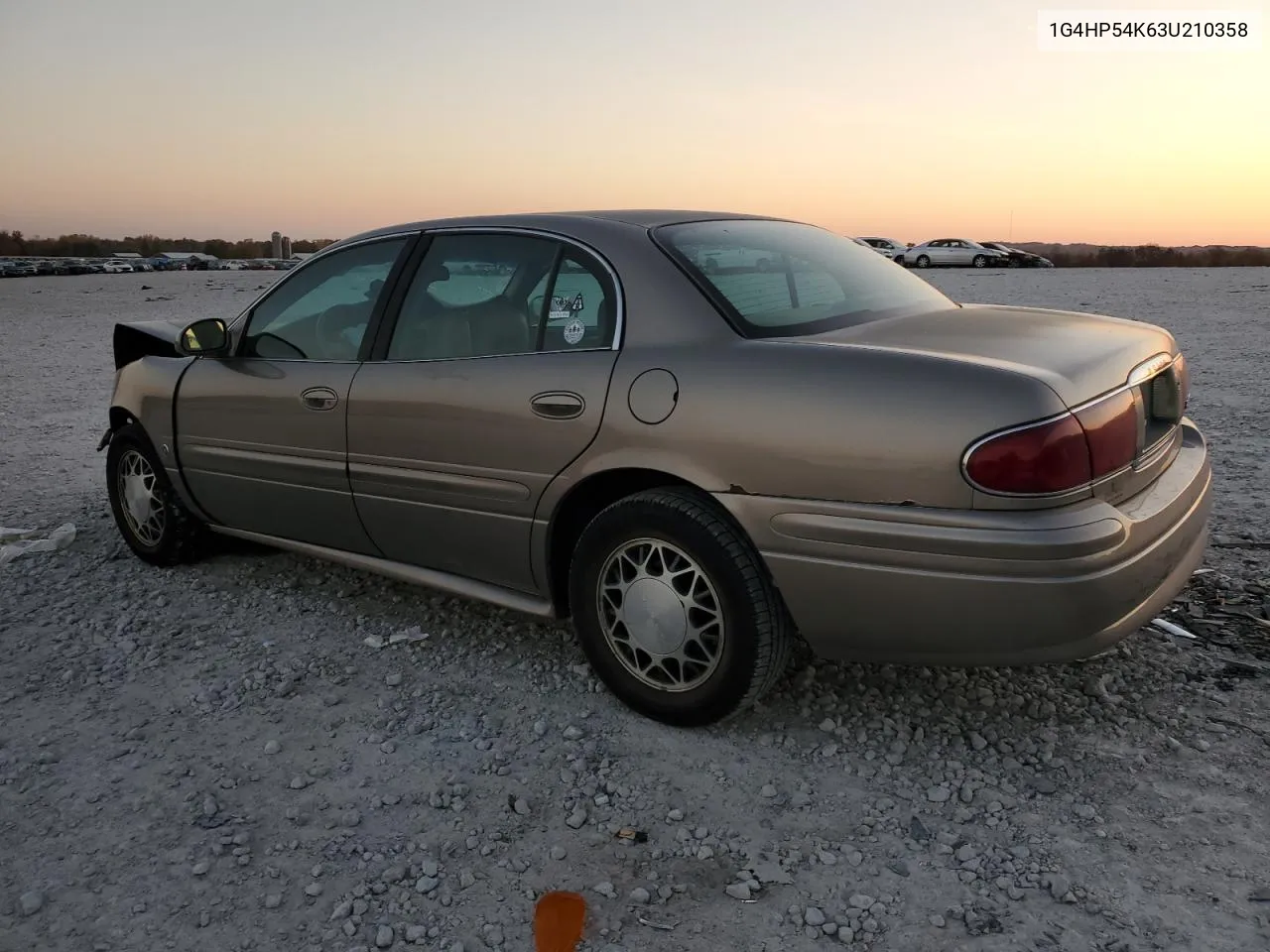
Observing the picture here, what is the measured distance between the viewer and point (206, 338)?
4.26 m

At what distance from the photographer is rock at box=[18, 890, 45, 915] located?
2.37 meters

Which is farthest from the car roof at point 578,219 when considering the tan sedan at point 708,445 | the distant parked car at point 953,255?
the distant parked car at point 953,255

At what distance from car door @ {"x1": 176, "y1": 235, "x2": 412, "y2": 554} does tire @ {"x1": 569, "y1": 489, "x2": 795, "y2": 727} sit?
1148 mm

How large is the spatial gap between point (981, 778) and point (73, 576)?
13.0 feet

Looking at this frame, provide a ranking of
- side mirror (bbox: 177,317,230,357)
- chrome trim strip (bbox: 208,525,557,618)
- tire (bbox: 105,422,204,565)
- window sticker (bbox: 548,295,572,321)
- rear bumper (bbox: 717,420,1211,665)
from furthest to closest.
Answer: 1. tire (bbox: 105,422,204,565)
2. side mirror (bbox: 177,317,230,357)
3. chrome trim strip (bbox: 208,525,557,618)
4. window sticker (bbox: 548,295,572,321)
5. rear bumper (bbox: 717,420,1211,665)

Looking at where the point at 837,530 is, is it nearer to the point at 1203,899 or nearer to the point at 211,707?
the point at 1203,899

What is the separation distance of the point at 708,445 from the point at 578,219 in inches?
41.3

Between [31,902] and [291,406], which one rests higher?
[291,406]

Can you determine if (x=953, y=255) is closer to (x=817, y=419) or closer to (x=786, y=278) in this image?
(x=786, y=278)

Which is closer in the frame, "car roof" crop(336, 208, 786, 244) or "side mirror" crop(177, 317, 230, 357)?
"car roof" crop(336, 208, 786, 244)

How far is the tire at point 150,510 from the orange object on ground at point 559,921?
3.02m

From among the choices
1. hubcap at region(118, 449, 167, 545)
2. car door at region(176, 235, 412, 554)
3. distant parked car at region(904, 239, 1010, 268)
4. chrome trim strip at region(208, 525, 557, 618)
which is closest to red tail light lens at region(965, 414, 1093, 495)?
chrome trim strip at region(208, 525, 557, 618)

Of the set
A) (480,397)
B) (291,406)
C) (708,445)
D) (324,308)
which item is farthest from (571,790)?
(324,308)

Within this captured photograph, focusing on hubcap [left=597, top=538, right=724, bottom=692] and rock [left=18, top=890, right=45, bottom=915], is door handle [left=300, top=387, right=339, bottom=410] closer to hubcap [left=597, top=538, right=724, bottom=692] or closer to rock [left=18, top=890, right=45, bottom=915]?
hubcap [left=597, top=538, right=724, bottom=692]
